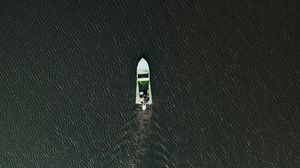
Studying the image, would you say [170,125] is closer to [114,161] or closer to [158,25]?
[114,161]

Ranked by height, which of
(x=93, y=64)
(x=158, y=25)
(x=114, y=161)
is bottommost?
(x=114, y=161)

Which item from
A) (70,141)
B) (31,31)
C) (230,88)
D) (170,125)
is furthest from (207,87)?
(31,31)

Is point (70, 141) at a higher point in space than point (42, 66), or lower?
lower
